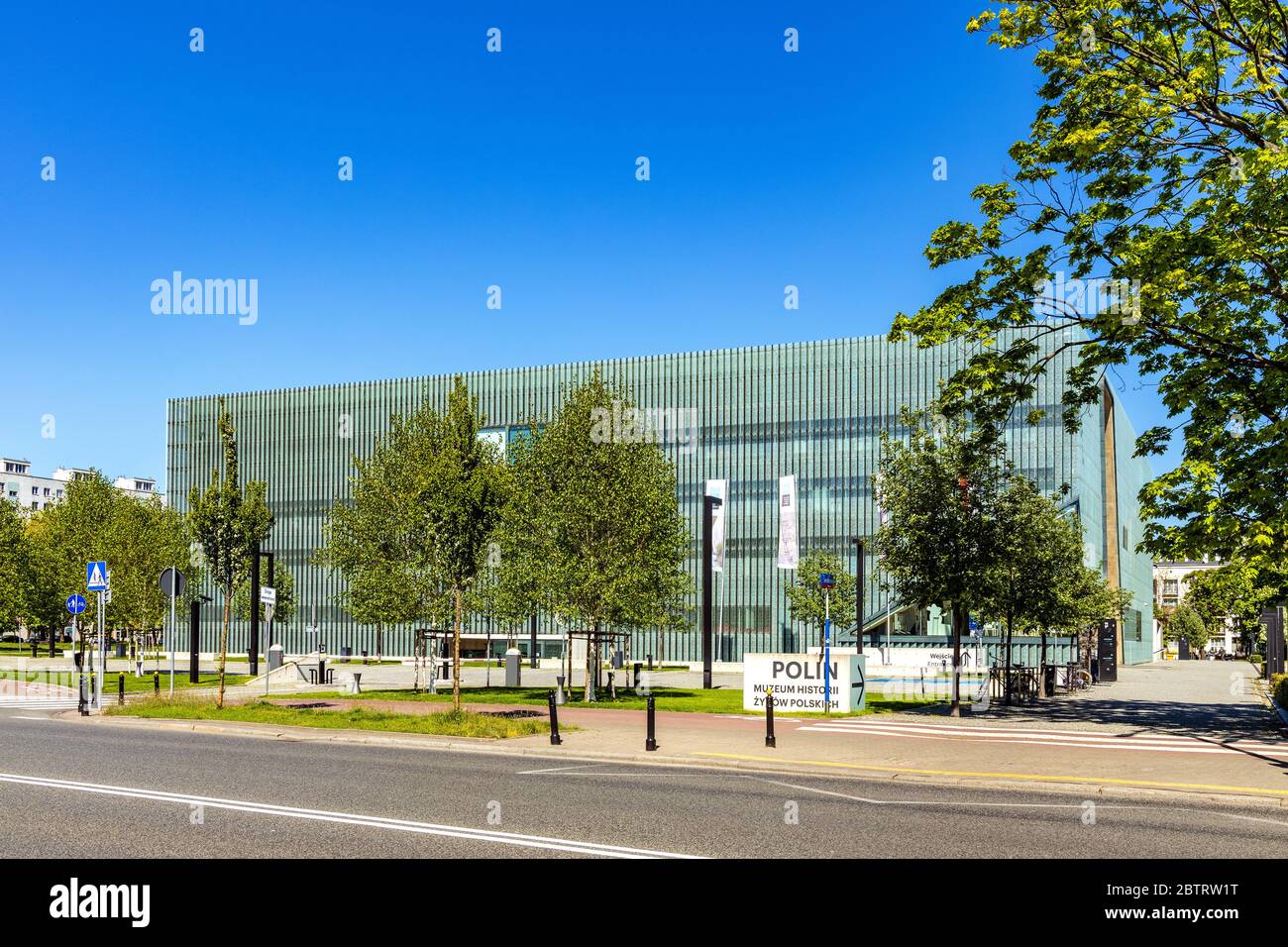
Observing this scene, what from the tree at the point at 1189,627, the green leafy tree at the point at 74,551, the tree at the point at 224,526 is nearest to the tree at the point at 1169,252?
the tree at the point at 224,526

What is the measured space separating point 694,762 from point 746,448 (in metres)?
75.3

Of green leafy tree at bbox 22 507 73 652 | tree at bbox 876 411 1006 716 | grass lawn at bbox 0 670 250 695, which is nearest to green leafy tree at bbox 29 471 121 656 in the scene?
green leafy tree at bbox 22 507 73 652

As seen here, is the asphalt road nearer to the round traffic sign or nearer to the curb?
the curb

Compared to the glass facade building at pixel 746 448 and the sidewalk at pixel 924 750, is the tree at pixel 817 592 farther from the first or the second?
the sidewalk at pixel 924 750

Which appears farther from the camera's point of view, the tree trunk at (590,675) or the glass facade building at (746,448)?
the glass facade building at (746,448)

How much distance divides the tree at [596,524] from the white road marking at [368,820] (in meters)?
20.1

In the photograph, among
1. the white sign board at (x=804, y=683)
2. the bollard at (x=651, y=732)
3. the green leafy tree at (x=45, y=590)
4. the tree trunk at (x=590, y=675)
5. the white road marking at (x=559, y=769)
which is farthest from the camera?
the green leafy tree at (x=45, y=590)

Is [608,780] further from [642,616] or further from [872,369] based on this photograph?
[872,369]

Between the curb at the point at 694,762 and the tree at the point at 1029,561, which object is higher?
the tree at the point at 1029,561

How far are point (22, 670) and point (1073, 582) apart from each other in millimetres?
44391

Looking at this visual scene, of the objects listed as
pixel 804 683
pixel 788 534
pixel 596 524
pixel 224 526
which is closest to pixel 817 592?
pixel 788 534

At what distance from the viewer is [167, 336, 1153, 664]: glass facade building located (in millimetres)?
86375

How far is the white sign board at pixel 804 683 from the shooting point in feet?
84.8
